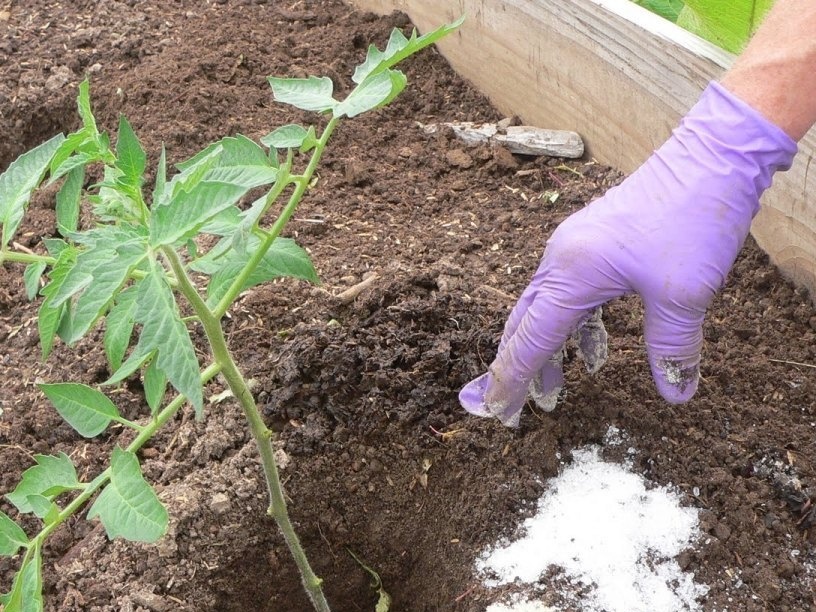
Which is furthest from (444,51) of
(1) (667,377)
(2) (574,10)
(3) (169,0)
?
(1) (667,377)

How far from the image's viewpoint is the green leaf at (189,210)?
2.89 feet

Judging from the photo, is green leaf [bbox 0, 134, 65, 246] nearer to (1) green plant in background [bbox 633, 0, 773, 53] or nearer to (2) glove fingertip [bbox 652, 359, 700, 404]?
(2) glove fingertip [bbox 652, 359, 700, 404]

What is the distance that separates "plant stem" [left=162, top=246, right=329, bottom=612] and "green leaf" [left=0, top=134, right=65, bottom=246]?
0.70 feet

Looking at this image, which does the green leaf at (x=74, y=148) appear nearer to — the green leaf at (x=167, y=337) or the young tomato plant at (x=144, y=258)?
the young tomato plant at (x=144, y=258)

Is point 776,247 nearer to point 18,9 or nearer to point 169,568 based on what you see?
point 169,568

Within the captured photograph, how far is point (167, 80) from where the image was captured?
237cm

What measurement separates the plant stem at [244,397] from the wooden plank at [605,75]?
1115 millimetres

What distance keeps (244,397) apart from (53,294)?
0.29m

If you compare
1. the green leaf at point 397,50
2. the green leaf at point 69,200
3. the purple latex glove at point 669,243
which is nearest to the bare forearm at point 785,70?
the purple latex glove at point 669,243

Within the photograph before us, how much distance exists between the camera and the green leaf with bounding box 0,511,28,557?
1.11 m

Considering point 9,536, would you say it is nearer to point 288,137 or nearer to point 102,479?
point 102,479

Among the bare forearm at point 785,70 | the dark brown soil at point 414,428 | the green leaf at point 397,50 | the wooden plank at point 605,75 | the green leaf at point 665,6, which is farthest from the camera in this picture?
the green leaf at point 665,6

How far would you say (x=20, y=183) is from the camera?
1100mm

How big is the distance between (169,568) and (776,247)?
4.44 feet
